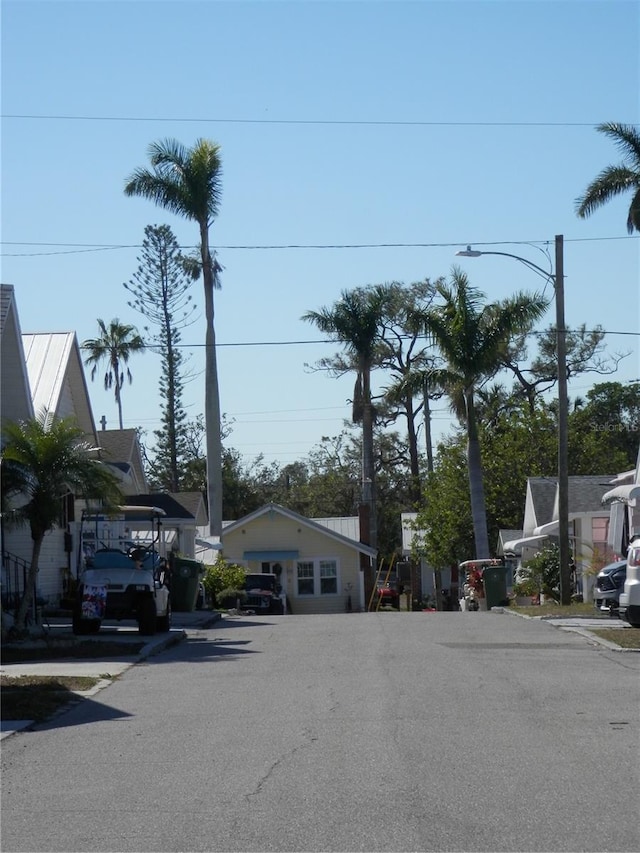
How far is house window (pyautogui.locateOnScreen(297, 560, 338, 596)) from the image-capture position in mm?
50750

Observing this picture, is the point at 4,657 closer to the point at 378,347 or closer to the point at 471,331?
the point at 471,331

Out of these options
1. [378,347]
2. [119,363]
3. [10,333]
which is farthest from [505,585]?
[119,363]

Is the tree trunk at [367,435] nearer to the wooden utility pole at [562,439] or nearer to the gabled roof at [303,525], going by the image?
the gabled roof at [303,525]

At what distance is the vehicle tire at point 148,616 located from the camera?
21188 mm

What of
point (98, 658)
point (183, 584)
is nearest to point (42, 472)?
point (98, 658)

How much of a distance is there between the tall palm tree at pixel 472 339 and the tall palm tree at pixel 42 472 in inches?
801

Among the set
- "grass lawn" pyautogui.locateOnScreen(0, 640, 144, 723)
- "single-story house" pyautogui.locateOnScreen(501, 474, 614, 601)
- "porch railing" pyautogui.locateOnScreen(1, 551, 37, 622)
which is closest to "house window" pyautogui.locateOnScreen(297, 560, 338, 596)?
"single-story house" pyautogui.locateOnScreen(501, 474, 614, 601)

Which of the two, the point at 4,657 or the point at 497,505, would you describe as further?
the point at 497,505

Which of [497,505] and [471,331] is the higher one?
[471,331]

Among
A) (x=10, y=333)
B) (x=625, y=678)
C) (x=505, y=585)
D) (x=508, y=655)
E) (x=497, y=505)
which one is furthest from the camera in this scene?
(x=497, y=505)

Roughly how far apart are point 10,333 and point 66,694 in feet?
50.8

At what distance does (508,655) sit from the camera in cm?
1703

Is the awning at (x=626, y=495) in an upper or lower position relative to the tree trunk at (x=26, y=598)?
upper

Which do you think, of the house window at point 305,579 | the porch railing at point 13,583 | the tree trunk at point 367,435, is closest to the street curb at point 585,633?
the porch railing at point 13,583
